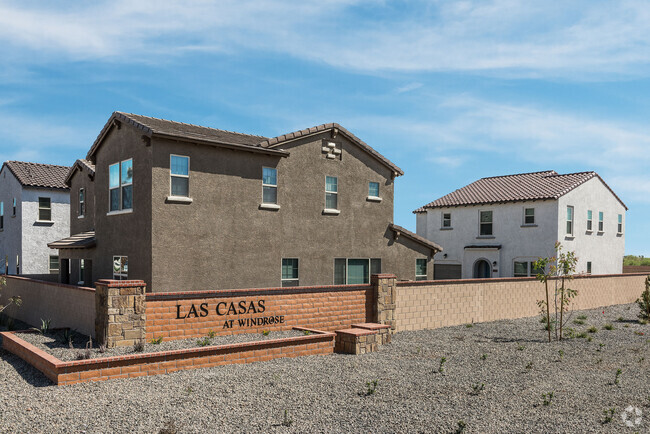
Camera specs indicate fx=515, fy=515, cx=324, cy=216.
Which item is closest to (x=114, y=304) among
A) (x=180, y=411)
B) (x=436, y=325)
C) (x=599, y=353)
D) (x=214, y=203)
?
(x=180, y=411)

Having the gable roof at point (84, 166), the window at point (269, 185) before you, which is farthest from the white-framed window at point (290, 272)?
the gable roof at point (84, 166)

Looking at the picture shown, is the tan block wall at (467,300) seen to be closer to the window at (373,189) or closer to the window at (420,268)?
the window at (420,268)

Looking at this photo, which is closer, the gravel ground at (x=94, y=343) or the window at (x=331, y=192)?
the gravel ground at (x=94, y=343)

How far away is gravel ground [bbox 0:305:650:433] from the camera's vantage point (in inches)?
320

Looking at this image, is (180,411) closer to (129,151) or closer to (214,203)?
(214,203)

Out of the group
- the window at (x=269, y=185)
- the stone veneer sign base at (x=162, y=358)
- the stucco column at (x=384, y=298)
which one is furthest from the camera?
the window at (x=269, y=185)

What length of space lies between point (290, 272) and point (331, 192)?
4039 mm

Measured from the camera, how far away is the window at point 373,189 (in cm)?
2409

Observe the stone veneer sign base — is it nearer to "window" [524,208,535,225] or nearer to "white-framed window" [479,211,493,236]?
"window" [524,208,535,225]

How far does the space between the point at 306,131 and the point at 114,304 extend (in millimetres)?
11435

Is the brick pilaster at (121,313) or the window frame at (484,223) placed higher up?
the window frame at (484,223)

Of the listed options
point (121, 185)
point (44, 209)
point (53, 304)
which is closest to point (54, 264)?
point (44, 209)

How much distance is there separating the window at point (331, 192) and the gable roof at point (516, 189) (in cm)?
1539

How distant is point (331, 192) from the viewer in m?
22.6
